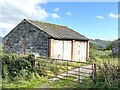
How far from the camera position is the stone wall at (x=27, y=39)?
2244 centimetres

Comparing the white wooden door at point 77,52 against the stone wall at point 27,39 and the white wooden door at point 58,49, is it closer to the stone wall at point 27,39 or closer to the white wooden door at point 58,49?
the white wooden door at point 58,49

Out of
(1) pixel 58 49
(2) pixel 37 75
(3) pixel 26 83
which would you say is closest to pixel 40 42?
(1) pixel 58 49

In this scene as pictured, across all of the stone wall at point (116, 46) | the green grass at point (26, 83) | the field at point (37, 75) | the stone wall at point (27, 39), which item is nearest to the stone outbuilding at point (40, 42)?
the stone wall at point (27, 39)

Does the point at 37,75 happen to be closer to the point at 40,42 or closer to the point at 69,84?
the point at 69,84

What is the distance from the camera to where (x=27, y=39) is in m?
23.7

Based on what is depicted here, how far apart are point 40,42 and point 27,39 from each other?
1722mm

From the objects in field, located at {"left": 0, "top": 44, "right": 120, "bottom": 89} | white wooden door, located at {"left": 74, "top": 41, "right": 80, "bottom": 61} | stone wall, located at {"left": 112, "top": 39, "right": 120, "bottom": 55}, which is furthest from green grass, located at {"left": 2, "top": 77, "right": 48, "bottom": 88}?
stone wall, located at {"left": 112, "top": 39, "right": 120, "bottom": 55}

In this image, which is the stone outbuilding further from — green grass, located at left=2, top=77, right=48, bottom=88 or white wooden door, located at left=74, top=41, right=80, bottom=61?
green grass, located at left=2, top=77, right=48, bottom=88

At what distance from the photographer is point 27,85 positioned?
43.4 ft

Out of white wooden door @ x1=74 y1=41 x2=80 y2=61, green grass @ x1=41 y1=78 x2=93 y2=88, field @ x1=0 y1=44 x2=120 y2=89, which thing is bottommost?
green grass @ x1=41 y1=78 x2=93 y2=88

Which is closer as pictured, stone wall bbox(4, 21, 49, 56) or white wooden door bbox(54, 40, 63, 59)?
stone wall bbox(4, 21, 49, 56)

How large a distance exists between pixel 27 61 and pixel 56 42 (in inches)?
277

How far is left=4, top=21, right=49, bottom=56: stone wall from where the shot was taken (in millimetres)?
22438

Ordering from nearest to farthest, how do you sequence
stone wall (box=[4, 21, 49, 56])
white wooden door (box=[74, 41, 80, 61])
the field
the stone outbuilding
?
the field, the stone outbuilding, stone wall (box=[4, 21, 49, 56]), white wooden door (box=[74, 41, 80, 61])
